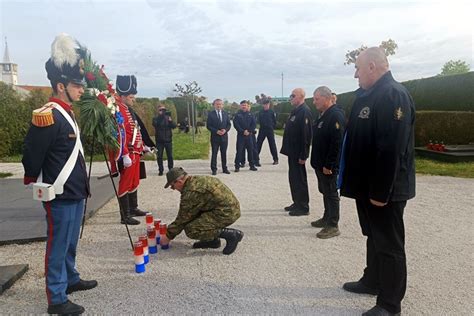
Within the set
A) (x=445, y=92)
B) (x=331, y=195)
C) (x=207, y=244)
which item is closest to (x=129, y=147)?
(x=207, y=244)

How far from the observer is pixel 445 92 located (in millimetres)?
13984

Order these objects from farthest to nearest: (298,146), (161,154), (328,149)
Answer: (161,154) < (298,146) < (328,149)

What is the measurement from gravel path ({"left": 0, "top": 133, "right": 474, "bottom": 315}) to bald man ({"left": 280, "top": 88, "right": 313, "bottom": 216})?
0.32m

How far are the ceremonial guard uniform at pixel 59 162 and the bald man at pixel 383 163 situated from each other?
7.80ft

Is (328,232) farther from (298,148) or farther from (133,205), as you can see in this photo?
(133,205)

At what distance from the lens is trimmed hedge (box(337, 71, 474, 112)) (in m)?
13.0

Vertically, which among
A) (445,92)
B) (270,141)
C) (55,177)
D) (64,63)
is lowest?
(270,141)

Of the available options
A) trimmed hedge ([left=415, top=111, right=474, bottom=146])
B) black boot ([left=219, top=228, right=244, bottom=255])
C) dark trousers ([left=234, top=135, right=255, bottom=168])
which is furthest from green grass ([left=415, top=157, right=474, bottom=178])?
black boot ([left=219, top=228, right=244, bottom=255])

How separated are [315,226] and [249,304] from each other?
2414mm

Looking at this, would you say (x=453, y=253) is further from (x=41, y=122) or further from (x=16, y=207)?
(x=16, y=207)

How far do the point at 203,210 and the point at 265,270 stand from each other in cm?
102

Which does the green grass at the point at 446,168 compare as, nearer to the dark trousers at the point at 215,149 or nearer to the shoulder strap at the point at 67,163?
the dark trousers at the point at 215,149

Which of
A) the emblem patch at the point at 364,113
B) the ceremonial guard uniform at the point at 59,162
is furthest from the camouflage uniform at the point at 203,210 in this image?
the emblem patch at the point at 364,113

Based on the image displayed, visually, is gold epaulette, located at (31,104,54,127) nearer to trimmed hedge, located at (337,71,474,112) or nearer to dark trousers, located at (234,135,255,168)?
dark trousers, located at (234,135,255,168)
